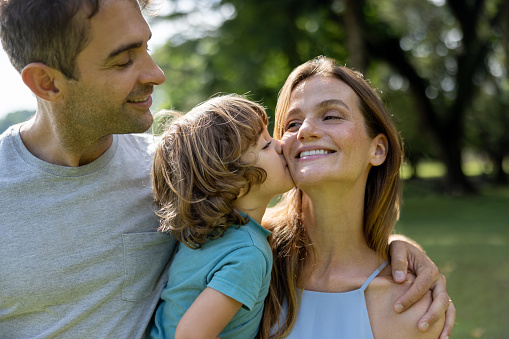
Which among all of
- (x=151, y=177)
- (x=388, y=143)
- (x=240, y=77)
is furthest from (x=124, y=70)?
(x=240, y=77)

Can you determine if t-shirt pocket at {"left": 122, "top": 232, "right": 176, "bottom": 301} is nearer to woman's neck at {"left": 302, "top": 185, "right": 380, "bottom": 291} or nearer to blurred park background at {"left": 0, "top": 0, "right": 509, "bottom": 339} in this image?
woman's neck at {"left": 302, "top": 185, "right": 380, "bottom": 291}

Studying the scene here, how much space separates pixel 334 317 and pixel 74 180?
4.87 feet

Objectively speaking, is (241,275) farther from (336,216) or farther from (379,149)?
(379,149)

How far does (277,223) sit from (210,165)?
82 cm

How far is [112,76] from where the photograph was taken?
261 centimetres

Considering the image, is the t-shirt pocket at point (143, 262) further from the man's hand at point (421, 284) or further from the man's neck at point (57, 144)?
the man's hand at point (421, 284)

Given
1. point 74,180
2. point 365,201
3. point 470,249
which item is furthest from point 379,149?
point 470,249

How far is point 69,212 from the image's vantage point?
8.50 feet

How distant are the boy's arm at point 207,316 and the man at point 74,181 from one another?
0.46 m

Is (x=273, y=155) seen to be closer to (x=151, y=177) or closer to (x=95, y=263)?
(x=151, y=177)

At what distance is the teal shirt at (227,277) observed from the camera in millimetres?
2383

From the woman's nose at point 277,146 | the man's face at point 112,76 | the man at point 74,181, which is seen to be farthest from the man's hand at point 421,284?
the man's face at point 112,76

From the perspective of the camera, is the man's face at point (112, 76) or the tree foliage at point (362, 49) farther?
the tree foliage at point (362, 49)

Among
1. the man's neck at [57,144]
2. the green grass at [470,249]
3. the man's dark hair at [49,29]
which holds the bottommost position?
the green grass at [470,249]
